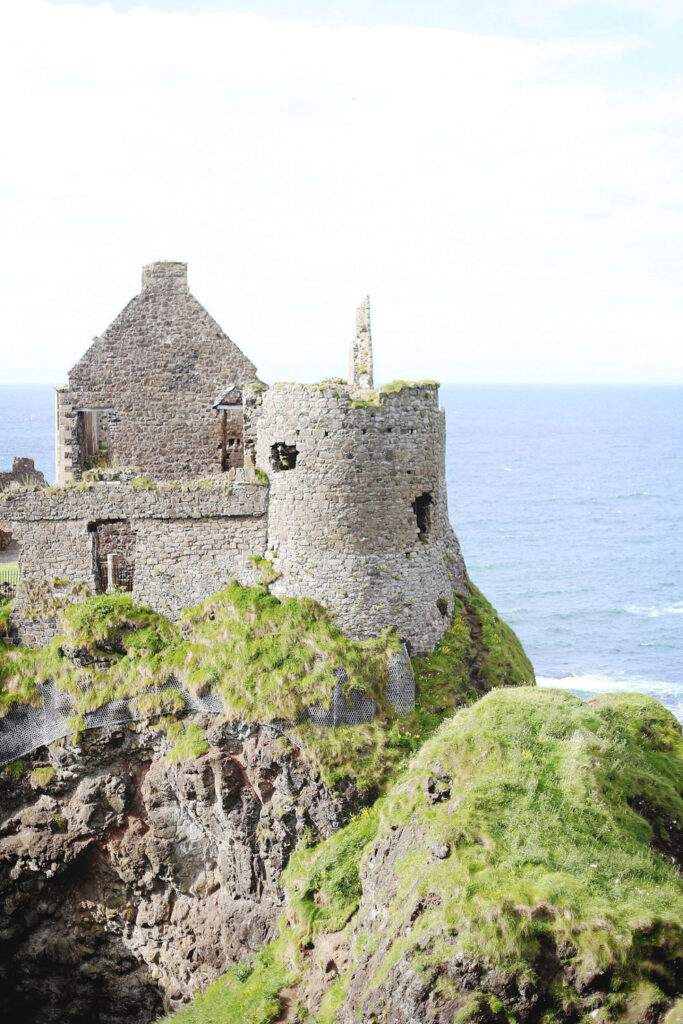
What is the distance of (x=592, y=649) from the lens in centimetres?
7781

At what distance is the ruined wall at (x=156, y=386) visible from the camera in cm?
3459

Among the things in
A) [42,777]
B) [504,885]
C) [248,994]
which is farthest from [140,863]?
[504,885]

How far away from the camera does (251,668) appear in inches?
1159

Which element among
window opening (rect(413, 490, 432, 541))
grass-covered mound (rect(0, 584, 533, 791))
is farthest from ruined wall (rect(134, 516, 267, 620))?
window opening (rect(413, 490, 432, 541))

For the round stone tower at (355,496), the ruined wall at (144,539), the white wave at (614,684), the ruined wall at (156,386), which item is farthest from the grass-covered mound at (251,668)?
the white wave at (614,684)

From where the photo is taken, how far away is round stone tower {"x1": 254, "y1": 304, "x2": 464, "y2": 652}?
29.2 meters

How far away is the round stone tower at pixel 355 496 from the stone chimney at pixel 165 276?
6.34 meters

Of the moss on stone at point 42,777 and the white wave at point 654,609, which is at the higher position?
the moss on stone at point 42,777

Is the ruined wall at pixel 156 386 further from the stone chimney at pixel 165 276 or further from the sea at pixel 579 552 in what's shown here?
the sea at pixel 579 552

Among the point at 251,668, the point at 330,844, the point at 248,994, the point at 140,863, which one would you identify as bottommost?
the point at 248,994

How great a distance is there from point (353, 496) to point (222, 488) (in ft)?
12.6

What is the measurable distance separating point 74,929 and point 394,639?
12.1 metres

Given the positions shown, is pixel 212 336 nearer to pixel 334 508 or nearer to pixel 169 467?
pixel 169 467

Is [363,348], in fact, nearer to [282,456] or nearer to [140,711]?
[282,456]
